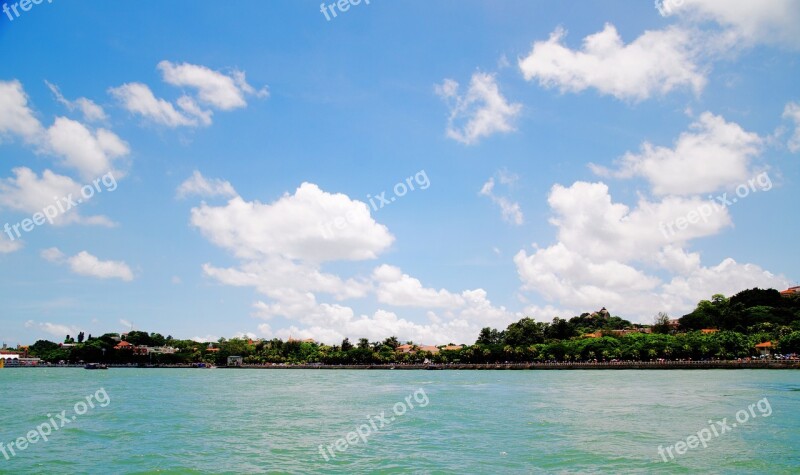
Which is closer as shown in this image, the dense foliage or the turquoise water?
the turquoise water

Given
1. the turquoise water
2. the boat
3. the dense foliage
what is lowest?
the turquoise water

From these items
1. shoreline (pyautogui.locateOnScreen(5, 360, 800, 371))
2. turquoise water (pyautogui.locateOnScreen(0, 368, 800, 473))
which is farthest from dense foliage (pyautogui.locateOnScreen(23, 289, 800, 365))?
turquoise water (pyautogui.locateOnScreen(0, 368, 800, 473))

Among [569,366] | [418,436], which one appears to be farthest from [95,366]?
[418,436]

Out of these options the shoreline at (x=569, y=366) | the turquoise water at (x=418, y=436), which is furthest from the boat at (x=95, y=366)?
the turquoise water at (x=418, y=436)

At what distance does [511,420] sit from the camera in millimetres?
30641

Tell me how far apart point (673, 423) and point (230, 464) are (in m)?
21.0

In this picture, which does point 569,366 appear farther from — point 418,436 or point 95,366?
point 95,366

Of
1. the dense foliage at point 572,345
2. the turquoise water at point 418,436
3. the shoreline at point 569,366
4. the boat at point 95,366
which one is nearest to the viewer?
the turquoise water at point 418,436

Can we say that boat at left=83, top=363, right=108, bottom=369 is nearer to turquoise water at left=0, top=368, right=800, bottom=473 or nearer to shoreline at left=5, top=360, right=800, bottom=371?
shoreline at left=5, top=360, right=800, bottom=371

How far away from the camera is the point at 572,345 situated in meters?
115

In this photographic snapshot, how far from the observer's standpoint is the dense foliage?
102 metres

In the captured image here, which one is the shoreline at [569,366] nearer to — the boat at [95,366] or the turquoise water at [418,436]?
the boat at [95,366]

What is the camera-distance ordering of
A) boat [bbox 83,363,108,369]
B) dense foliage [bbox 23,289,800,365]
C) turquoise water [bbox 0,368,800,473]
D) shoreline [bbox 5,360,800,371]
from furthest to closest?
boat [bbox 83,363,108,369] → dense foliage [bbox 23,289,800,365] → shoreline [bbox 5,360,800,371] → turquoise water [bbox 0,368,800,473]

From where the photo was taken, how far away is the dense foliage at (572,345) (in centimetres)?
10200
